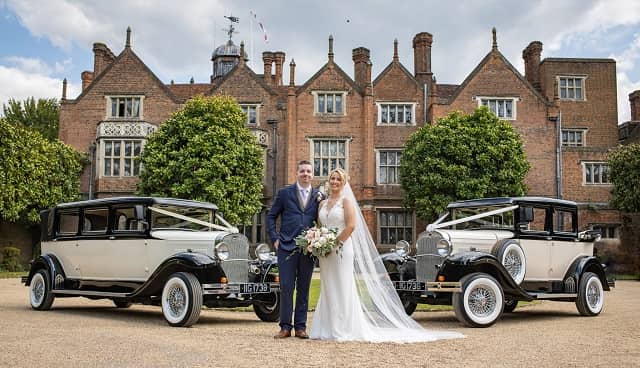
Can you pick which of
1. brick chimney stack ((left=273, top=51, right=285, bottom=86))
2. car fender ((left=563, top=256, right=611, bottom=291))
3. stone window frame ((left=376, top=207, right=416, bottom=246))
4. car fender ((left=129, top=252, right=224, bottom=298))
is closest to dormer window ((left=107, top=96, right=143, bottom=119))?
brick chimney stack ((left=273, top=51, right=285, bottom=86))

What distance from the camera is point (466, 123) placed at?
25.5 meters

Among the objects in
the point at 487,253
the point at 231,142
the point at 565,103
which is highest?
the point at 565,103

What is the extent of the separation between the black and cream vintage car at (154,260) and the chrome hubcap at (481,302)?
112 inches

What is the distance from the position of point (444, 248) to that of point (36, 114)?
38568 mm

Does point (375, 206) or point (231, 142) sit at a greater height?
point (231, 142)

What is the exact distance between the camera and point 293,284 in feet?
23.7

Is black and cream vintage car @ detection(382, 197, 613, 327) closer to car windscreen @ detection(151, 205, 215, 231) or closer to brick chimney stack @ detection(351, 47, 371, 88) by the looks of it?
car windscreen @ detection(151, 205, 215, 231)

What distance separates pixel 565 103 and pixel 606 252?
1324 cm

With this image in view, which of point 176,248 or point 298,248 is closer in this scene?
point 298,248

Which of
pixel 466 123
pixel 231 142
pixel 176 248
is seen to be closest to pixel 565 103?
pixel 466 123

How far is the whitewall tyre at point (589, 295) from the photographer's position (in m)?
10.4

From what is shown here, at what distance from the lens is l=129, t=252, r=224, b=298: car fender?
338 inches

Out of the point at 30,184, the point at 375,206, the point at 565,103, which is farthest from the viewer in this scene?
the point at 565,103

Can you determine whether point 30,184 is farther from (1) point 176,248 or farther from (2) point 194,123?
(1) point 176,248
